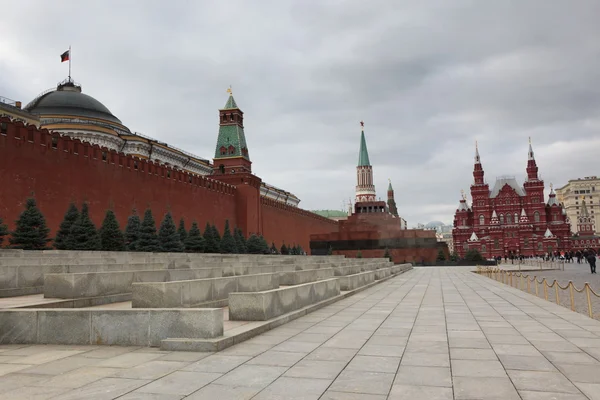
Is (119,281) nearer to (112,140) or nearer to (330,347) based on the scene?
(330,347)

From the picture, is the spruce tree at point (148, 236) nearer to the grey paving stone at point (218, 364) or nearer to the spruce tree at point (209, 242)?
the spruce tree at point (209, 242)

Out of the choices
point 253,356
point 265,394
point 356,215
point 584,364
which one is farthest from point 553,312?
point 356,215

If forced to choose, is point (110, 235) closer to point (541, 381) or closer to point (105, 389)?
point (105, 389)

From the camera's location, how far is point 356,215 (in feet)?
203

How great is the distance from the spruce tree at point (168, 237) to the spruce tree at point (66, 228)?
496 cm

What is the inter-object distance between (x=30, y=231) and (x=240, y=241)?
1633cm

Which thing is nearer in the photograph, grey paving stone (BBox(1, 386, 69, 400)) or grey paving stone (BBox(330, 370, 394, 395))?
grey paving stone (BBox(1, 386, 69, 400))

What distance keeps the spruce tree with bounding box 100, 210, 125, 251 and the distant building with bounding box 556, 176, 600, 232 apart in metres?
117

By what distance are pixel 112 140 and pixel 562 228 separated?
201 ft

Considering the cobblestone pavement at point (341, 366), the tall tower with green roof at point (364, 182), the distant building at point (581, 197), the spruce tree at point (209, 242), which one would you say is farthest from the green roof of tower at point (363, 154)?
the cobblestone pavement at point (341, 366)

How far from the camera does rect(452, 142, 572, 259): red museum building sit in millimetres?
68938

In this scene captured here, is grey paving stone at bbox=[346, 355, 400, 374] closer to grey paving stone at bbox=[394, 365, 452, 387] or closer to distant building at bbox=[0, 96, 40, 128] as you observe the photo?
grey paving stone at bbox=[394, 365, 452, 387]

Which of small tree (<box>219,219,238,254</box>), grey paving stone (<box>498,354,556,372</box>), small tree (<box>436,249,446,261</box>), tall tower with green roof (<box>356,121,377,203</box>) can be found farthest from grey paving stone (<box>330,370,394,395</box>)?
tall tower with green roof (<box>356,121,377,203</box>)

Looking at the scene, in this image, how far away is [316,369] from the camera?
4.14m
